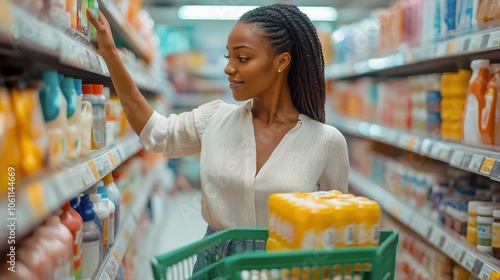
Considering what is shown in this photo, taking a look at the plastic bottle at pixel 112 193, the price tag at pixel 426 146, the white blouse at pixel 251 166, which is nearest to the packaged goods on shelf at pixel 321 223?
the white blouse at pixel 251 166

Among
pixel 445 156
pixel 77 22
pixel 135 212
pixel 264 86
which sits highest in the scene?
pixel 77 22

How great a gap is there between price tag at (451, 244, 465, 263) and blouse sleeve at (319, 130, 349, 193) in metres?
0.83

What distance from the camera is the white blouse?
1604 mm

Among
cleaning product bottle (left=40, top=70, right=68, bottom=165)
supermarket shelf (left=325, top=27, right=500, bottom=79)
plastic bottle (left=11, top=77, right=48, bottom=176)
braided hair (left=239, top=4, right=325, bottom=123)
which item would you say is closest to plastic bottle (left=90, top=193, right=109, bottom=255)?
cleaning product bottle (left=40, top=70, right=68, bottom=165)

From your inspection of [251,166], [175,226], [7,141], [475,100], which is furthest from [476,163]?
[175,226]

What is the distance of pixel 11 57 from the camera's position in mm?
1194

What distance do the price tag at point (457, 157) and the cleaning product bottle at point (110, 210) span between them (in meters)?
1.36

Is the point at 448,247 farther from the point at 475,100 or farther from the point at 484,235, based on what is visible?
the point at 475,100

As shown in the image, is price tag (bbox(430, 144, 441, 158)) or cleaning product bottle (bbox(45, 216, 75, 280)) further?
price tag (bbox(430, 144, 441, 158))

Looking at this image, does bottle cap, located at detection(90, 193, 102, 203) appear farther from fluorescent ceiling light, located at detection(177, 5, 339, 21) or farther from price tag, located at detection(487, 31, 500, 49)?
fluorescent ceiling light, located at detection(177, 5, 339, 21)

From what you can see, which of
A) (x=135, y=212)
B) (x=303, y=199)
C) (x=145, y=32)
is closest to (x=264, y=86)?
(x=303, y=199)

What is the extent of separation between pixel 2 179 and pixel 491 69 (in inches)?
74.5

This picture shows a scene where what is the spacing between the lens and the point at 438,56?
2492 mm

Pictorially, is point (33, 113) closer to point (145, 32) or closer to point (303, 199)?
point (303, 199)
